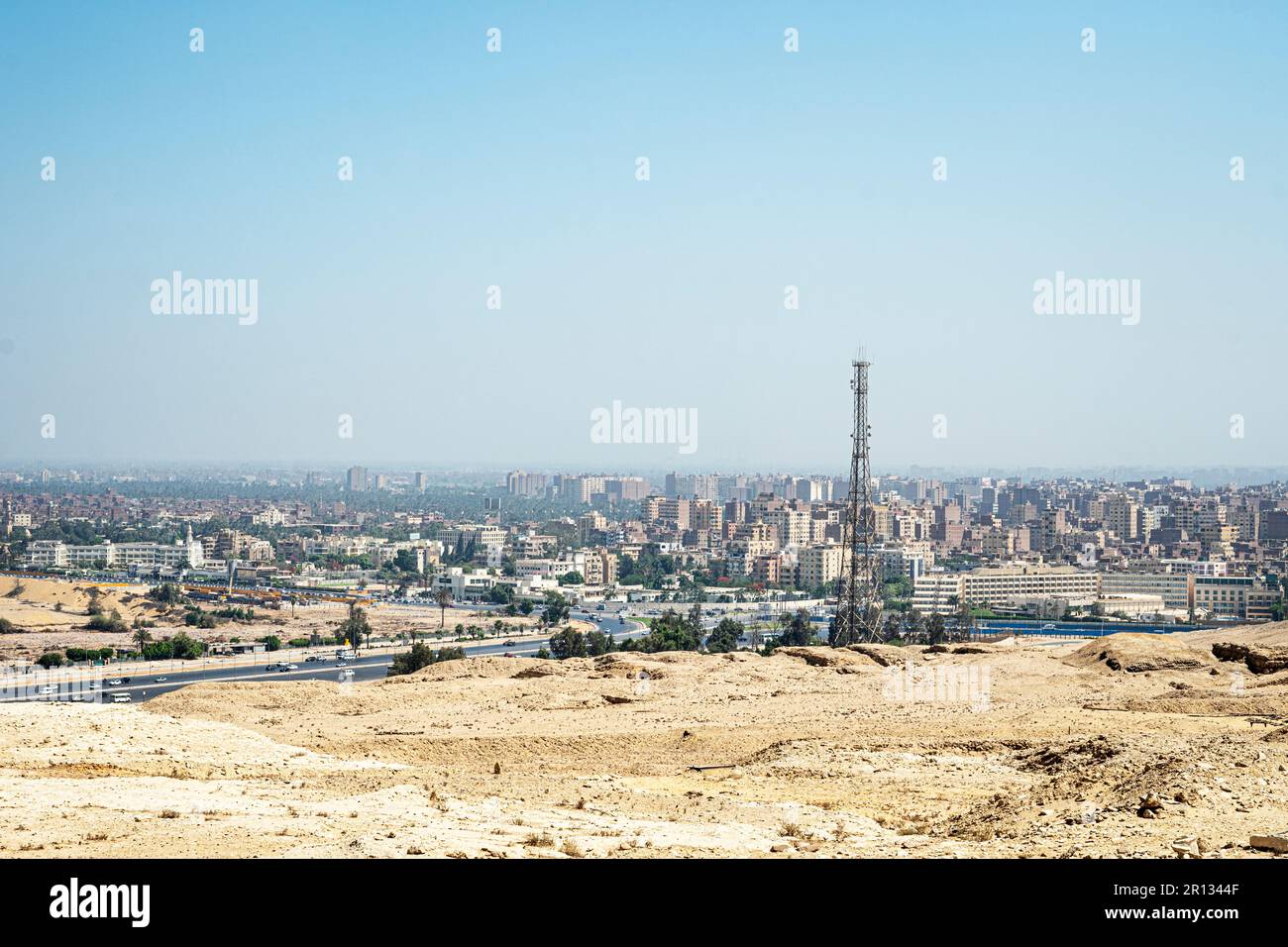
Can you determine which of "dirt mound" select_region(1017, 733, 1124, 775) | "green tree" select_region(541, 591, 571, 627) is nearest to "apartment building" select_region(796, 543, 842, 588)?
"green tree" select_region(541, 591, 571, 627)

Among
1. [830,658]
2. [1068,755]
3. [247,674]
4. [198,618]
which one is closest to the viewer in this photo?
[1068,755]

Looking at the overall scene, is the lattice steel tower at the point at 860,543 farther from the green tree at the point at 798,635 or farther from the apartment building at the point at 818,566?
the apartment building at the point at 818,566

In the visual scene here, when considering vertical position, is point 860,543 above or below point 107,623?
above

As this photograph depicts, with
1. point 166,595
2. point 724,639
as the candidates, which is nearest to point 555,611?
point 166,595

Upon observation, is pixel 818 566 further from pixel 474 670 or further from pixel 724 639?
pixel 474 670
